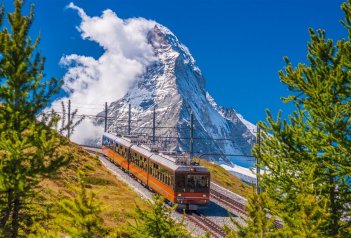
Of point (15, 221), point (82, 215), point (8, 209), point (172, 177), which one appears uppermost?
point (82, 215)

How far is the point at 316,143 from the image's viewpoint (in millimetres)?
12117

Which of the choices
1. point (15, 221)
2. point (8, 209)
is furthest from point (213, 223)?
Answer: point (8, 209)

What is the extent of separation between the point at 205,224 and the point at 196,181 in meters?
3.94

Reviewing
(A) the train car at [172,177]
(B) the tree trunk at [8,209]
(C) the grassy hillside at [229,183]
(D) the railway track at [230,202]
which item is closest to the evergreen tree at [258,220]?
(B) the tree trunk at [8,209]

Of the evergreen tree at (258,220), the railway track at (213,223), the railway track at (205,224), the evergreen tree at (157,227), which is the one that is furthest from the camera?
the railway track at (213,223)

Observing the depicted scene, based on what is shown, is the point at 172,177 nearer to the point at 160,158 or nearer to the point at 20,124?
the point at 160,158

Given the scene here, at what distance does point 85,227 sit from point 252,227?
4.65 metres

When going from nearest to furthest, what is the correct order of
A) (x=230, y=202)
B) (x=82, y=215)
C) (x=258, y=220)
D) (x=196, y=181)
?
1. (x=82, y=215)
2. (x=258, y=220)
3. (x=196, y=181)
4. (x=230, y=202)

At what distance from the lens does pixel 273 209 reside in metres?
12.9

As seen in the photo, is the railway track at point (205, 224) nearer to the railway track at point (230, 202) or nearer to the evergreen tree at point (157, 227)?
the railway track at point (230, 202)

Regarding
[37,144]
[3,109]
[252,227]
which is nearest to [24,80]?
[3,109]

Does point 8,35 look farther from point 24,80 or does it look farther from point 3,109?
point 3,109

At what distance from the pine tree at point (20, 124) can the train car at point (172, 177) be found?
17.5 meters

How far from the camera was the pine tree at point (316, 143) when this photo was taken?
38.1ft
